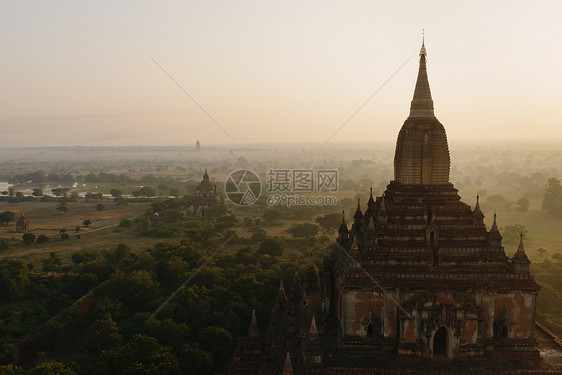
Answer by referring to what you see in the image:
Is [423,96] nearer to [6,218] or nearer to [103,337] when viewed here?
[103,337]

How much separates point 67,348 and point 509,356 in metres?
26.3

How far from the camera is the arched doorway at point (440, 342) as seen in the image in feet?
52.9

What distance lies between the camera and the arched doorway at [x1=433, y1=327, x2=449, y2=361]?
16116 mm

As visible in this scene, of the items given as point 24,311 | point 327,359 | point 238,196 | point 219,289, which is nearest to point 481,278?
point 327,359

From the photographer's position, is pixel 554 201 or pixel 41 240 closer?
pixel 41 240

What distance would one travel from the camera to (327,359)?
52.0ft

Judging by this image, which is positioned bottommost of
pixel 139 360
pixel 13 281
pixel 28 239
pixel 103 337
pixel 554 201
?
pixel 28 239

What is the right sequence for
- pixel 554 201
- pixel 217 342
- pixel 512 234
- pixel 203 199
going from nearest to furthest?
1. pixel 217 342
2. pixel 512 234
3. pixel 554 201
4. pixel 203 199

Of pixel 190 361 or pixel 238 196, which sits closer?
pixel 190 361

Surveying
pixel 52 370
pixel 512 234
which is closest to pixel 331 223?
pixel 512 234

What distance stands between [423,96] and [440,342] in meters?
10.1

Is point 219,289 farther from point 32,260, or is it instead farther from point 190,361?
point 32,260

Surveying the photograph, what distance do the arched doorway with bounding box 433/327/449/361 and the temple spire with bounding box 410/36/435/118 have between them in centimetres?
887

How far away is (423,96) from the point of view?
1841cm
